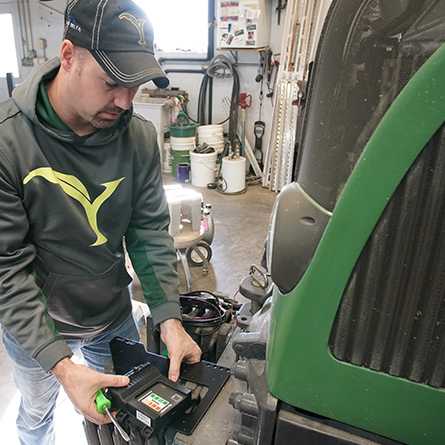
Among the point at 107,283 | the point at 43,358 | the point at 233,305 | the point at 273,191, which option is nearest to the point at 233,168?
the point at 273,191

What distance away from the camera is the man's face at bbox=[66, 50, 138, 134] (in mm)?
872

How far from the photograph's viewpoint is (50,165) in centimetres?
94

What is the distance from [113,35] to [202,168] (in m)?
4.02

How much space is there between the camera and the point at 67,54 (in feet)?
2.93

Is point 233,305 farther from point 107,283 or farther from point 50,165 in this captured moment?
point 50,165

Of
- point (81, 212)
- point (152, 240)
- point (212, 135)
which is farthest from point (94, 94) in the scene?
point (212, 135)

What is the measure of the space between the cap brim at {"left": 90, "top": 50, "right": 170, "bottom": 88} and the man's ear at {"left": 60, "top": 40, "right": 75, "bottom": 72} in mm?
68

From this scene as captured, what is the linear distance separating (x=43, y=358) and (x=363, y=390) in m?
0.71

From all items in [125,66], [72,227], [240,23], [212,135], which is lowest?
[212,135]

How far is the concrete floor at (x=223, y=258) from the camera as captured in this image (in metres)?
1.72

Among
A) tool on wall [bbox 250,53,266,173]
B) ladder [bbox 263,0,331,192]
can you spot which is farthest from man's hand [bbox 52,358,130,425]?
tool on wall [bbox 250,53,266,173]

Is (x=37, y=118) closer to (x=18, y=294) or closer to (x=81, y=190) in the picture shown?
(x=81, y=190)

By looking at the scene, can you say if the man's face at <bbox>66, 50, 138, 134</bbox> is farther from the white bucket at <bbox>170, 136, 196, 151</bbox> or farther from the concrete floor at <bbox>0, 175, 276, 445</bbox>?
the white bucket at <bbox>170, 136, 196, 151</bbox>

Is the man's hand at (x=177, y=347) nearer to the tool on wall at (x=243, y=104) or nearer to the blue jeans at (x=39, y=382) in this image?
the blue jeans at (x=39, y=382)
